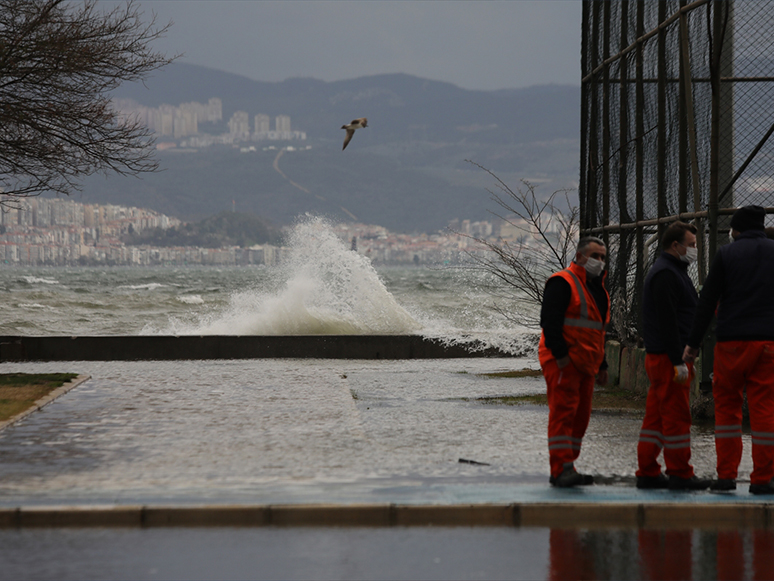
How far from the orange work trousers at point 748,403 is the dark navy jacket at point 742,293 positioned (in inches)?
4.1

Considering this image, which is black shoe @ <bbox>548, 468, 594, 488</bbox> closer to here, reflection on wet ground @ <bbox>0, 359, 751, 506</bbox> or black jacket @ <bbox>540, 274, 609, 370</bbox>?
reflection on wet ground @ <bbox>0, 359, 751, 506</bbox>

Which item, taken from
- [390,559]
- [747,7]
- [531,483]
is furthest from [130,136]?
[390,559]

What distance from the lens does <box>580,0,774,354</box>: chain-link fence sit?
37.1 ft

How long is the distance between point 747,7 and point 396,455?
21.9ft

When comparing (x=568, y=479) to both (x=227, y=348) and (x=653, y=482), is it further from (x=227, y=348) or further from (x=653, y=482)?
(x=227, y=348)

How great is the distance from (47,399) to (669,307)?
25.8 feet

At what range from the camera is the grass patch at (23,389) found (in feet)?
38.0

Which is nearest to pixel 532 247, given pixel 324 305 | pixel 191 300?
pixel 324 305

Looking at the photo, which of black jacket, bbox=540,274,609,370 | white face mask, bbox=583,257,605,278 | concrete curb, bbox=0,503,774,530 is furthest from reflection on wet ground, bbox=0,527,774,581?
white face mask, bbox=583,257,605,278

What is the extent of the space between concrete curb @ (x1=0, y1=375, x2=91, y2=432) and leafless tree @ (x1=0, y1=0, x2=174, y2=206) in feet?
10.1

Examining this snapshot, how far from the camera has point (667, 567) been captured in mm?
5527

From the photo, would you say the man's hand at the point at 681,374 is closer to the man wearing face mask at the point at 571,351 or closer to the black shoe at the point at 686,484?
the man wearing face mask at the point at 571,351

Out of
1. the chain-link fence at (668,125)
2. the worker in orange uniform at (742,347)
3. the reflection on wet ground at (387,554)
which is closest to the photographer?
the reflection on wet ground at (387,554)

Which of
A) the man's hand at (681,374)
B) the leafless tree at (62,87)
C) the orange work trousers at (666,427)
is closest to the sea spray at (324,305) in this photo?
the leafless tree at (62,87)
